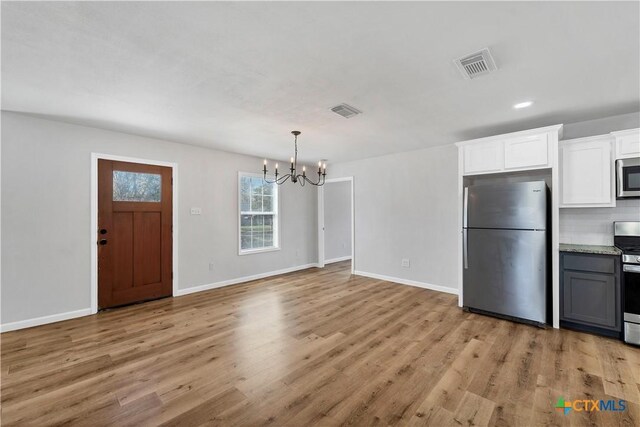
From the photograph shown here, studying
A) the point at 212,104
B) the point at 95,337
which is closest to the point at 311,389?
the point at 95,337

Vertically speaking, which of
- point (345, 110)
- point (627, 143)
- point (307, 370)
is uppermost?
point (345, 110)

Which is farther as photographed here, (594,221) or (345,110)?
(594,221)

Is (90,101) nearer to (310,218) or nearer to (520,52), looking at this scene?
(520,52)

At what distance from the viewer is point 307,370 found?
231cm

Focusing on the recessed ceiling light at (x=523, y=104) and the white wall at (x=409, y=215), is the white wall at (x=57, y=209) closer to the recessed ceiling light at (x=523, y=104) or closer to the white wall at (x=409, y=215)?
the white wall at (x=409, y=215)

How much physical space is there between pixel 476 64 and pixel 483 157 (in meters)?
1.90

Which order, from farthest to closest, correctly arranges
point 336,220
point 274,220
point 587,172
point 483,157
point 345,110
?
1. point 336,220
2. point 274,220
3. point 483,157
4. point 587,172
5. point 345,110

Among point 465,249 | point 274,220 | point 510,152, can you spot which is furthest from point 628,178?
point 274,220

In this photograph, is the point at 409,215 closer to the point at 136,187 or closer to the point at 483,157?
the point at 483,157

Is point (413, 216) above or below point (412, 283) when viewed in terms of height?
above

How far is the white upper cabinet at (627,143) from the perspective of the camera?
291 centimetres

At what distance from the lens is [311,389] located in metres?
2.05

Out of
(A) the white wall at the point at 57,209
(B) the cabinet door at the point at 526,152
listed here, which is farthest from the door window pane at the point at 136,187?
(B) the cabinet door at the point at 526,152

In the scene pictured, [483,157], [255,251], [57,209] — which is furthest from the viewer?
[255,251]
